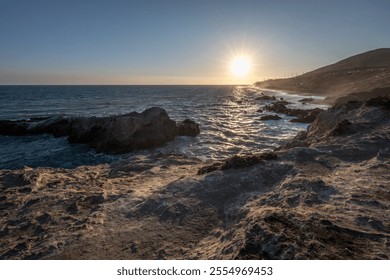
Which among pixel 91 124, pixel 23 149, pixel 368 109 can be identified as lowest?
pixel 23 149

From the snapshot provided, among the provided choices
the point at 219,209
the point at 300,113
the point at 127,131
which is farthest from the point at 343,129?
the point at 300,113

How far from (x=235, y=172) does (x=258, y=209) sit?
3.85m

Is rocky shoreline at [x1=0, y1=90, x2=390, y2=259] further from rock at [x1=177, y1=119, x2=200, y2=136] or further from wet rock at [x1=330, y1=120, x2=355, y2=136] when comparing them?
rock at [x1=177, y1=119, x2=200, y2=136]

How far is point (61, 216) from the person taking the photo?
9.62m

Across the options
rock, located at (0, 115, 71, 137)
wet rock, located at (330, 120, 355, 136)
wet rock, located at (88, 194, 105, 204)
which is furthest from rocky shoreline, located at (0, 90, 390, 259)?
rock, located at (0, 115, 71, 137)

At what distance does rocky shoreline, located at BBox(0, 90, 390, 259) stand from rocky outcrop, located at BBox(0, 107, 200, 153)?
9.84 meters

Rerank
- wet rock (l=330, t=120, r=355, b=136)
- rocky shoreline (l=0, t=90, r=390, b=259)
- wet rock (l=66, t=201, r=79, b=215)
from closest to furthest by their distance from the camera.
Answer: rocky shoreline (l=0, t=90, r=390, b=259)
wet rock (l=66, t=201, r=79, b=215)
wet rock (l=330, t=120, r=355, b=136)

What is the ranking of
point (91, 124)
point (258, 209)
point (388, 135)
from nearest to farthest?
point (258, 209), point (388, 135), point (91, 124)

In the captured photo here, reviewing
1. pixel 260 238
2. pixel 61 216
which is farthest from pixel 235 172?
pixel 61 216

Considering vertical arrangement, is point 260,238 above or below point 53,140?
above

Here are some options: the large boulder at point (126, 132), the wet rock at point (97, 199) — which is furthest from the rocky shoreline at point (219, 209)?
the large boulder at point (126, 132)

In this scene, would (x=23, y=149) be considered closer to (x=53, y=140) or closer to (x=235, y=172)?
(x=53, y=140)

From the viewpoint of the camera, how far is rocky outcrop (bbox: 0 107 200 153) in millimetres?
25266

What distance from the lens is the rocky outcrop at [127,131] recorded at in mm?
25266
